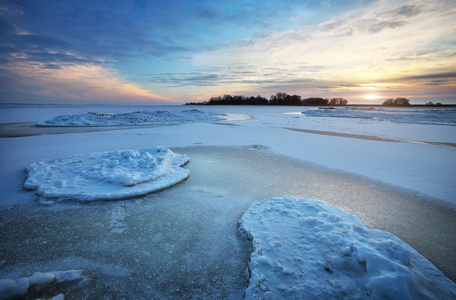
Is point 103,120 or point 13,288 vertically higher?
point 103,120

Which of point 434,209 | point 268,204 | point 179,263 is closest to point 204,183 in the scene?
point 268,204

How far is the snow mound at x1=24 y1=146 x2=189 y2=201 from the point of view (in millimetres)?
3008

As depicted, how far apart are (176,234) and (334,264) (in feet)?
5.25

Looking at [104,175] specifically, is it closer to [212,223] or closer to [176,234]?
[176,234]

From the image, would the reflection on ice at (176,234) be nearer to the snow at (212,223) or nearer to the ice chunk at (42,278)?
the snow at (212,223)

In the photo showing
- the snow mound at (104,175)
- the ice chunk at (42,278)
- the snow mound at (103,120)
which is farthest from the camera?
the snow mound at (103,120)

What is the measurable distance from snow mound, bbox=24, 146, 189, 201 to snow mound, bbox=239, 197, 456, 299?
6.51 ft

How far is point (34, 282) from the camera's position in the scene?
1.52 m

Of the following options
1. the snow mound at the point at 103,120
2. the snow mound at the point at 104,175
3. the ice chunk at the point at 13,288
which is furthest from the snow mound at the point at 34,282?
the snow mound at the point at 103,120

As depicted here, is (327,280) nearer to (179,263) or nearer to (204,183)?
(179,263)

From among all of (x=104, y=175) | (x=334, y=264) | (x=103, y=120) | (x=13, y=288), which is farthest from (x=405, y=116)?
(x=103, y=120)

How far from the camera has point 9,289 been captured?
1417mm

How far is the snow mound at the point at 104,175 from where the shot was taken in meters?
3.01

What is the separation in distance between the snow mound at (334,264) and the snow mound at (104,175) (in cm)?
199
